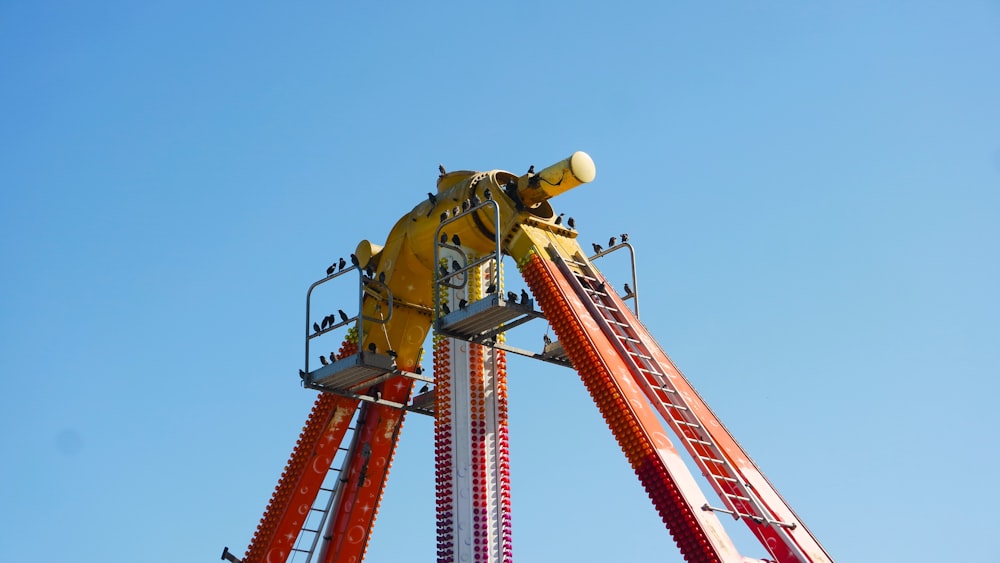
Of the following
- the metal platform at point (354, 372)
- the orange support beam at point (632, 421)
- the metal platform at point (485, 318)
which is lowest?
the orange support beam at point (632, 421)

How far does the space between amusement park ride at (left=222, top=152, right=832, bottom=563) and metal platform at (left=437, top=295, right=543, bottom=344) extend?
4 cm

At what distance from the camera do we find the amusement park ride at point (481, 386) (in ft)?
77.0

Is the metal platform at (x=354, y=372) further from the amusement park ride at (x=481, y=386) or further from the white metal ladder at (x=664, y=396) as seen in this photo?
the white metal ladder at (x=664, y=396)

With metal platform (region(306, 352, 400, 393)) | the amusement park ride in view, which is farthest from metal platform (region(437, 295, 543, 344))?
metal platform (region(306, 352, 400, 393))

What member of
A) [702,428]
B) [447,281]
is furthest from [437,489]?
[702,428]

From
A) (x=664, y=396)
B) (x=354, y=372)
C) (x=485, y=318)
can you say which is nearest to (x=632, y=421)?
(x=664, y=396)

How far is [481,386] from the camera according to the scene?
2892cm

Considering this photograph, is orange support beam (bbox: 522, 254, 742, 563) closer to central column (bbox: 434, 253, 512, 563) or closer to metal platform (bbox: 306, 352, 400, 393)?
central column (bbox: 434, 253, 512, 563)

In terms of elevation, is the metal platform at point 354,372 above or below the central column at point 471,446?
above

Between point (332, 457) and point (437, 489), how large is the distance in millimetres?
5497

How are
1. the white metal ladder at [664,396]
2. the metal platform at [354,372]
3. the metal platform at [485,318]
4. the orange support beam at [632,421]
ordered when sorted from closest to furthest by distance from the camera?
the orange support beam at [632,421], the white metal ladder at [664,396], the metal platform at [485,318], the metal platform at [354,372]

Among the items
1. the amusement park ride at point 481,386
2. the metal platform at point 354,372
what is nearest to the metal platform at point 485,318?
the amusement park ride at point 481,386

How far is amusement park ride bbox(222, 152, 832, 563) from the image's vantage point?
2347 cm

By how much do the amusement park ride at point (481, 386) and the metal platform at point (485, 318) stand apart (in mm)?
41
